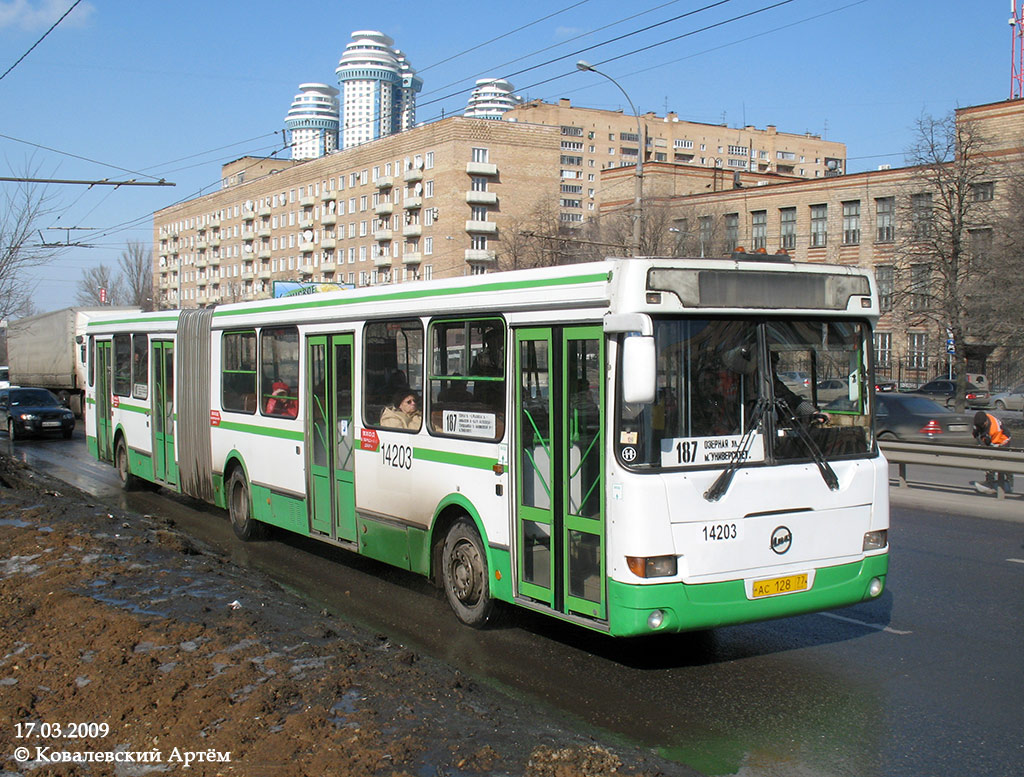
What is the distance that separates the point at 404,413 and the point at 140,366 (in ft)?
27.1

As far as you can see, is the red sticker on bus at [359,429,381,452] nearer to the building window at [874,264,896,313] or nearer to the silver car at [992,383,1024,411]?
the building window at [874,264,896,313]

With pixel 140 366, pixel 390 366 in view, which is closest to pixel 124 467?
pixel 140 366

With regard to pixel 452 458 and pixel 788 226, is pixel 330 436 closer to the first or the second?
pixel 452 458

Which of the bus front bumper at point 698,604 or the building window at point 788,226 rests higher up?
the building window at point 788,226

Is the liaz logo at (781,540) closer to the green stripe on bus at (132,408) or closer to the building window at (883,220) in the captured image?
the green stripe on bus at (132,408)

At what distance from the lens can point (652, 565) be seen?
6152mm

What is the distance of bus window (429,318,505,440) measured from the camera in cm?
754

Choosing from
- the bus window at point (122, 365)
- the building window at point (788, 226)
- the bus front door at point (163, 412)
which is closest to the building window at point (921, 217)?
the building window at point (788, 226)

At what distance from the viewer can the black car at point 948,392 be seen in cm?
4407

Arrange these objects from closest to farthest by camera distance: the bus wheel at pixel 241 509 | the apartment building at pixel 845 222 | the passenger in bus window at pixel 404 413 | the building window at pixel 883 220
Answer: the passenger in bus window at pixel 404 413 → the bus wheel at pixel 241 509 → the apartment building at pixel 845 222 → the building window at pixel 883 220

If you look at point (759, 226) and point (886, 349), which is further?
point (759, 226)

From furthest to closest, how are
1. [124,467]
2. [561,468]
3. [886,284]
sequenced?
[886,284], [124,467], [561,468]

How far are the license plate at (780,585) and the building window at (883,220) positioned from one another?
53.2 m

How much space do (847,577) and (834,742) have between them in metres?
1.48
